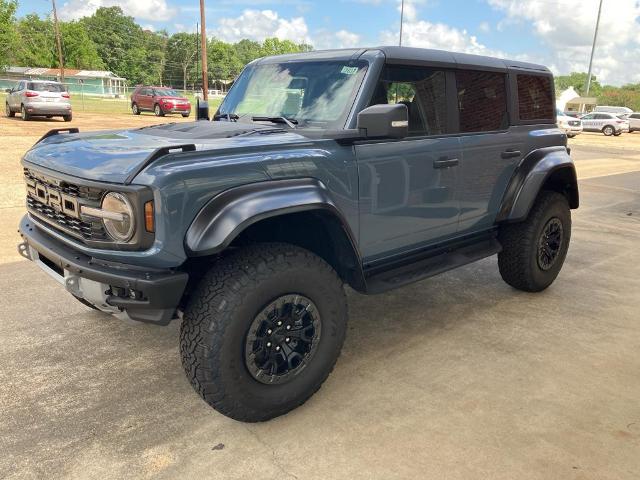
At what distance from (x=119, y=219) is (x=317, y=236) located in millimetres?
1106

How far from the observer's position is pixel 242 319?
2477mm

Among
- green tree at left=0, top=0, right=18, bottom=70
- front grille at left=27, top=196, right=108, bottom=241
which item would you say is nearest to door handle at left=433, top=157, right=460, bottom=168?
front grille at left=27, top=196, right=108, bottom=241

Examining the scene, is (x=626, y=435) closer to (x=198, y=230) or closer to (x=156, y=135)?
(x=198, y=230)

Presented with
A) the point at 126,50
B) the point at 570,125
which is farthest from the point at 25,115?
the point at 126,50

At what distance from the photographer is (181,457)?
2.44 meters

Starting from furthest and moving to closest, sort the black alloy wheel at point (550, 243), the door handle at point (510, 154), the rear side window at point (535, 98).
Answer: the black alloy wheel at point (550, 243)
the rear side window at point (535, 98)
the door handle at point (510, 154)

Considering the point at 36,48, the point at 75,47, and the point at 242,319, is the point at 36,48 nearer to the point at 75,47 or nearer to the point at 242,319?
the point at 75,47

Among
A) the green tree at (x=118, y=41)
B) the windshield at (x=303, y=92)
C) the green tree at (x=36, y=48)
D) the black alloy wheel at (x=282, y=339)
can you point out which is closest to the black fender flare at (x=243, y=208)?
the black alloy wheel at (x=282, y=339)

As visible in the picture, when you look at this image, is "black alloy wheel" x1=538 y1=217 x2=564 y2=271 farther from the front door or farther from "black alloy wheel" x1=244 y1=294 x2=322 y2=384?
"black alloy wheel" x1=244 y1=294 x2=322 y2=384

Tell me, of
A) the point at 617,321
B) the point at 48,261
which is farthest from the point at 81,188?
the point at 617,321

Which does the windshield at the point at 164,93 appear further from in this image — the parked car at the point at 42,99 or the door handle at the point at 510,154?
the door handle at the point at 510,154

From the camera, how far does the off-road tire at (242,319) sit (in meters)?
2.45

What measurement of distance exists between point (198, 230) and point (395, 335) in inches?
75.1

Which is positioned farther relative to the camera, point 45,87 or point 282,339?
point 45,87
